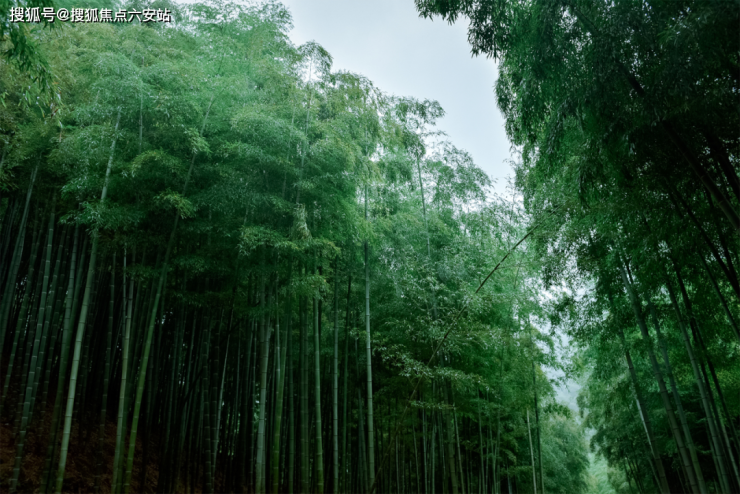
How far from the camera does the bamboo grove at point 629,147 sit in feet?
8.85

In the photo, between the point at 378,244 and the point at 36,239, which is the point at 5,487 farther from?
the point at 378,244

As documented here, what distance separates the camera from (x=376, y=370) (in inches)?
309

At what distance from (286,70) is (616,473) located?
1555 cm

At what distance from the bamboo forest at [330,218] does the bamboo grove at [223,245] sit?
38mm

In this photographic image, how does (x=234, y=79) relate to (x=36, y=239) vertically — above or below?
above

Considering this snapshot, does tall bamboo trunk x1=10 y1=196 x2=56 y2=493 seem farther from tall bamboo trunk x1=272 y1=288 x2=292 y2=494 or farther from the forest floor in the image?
tall bamboo trunk x1=272 y1=288 x2=292 y2=494

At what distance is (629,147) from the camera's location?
310cm

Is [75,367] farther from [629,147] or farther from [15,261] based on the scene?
[629,147]

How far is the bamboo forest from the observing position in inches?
120

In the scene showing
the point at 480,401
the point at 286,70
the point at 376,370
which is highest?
the point at 286,70

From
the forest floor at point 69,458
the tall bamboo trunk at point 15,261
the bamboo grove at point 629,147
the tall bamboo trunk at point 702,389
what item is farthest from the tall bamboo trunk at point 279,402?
the tall bamboo trunk at point 702,389

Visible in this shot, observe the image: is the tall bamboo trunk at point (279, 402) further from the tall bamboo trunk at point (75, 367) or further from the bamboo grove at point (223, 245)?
the tall bamboo trunk at point (75, 367)

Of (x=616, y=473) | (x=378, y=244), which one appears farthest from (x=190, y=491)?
(x=616, y=473)

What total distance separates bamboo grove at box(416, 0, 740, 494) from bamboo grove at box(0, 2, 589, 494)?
3.62 ft
